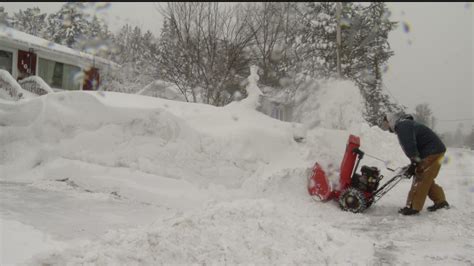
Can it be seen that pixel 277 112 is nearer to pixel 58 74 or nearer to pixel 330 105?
pixel 330 105

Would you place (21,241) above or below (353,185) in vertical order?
below

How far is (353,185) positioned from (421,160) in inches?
37.2

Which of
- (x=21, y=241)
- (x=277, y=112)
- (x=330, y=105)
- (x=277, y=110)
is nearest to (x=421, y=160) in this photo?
(x=21, y=241)

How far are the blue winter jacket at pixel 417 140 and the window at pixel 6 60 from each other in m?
16.9

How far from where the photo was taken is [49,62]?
2088cm

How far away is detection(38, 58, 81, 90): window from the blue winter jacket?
709 inches

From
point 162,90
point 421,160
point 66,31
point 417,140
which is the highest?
point 66,31

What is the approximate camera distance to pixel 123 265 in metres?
3.31

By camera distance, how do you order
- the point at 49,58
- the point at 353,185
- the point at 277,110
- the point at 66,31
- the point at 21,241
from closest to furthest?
the point at 21,241 → the point at 353,185 → the point at 49,58 → the point at 277,110 → the point at 66,31

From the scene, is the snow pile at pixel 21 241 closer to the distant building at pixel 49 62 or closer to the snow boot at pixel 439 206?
the snow boot at pixel 439 206

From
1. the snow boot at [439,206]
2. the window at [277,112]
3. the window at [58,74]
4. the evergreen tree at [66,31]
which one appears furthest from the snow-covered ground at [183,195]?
the evergreen tree at [66,31]

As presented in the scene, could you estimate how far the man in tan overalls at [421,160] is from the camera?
5957 mm

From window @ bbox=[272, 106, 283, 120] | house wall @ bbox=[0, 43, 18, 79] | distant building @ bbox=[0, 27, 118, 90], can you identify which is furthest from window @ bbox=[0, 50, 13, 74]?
window @ bbox=[272, 106, 283, 120]

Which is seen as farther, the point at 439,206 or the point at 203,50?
the point at 203,50
